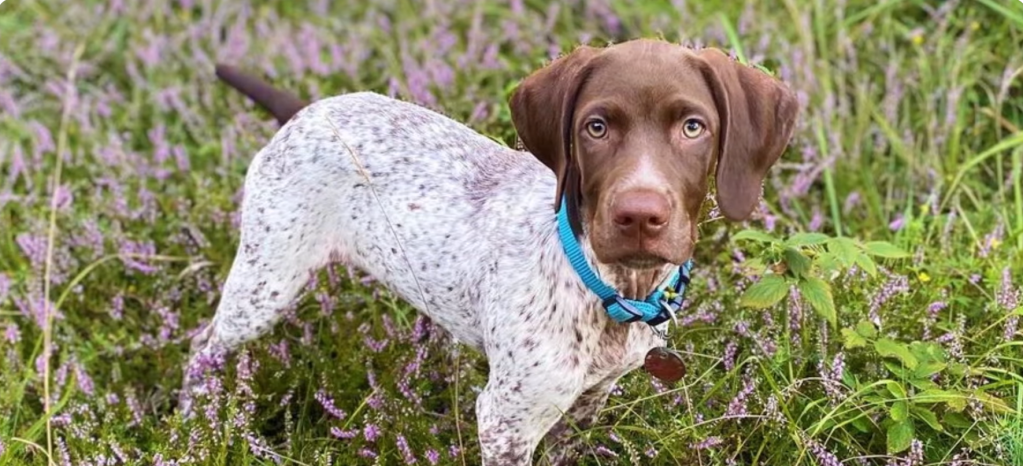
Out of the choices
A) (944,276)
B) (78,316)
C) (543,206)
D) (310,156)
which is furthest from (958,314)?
(78,316)

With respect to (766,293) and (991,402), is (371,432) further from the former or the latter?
(991,402)

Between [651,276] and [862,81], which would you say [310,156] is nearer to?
[651,276]

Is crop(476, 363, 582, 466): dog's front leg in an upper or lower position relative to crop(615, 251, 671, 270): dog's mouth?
lower

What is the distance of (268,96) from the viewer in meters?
4.16

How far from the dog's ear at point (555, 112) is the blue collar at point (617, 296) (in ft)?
0.25

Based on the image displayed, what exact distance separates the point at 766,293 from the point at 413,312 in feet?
4.60

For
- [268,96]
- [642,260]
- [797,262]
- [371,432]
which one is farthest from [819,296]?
[268,96]

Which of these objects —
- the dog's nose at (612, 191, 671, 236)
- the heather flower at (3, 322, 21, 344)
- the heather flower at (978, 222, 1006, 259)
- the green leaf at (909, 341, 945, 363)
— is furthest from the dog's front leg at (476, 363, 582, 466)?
the heather flower at (3, 322, 21, 344)

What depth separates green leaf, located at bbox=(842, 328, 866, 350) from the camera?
3367mm

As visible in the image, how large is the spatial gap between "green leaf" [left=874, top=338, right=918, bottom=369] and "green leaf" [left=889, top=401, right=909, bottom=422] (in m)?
0.11

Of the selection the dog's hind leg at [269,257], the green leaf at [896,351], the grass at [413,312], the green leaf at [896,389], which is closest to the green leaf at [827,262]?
the grass at [413,312]

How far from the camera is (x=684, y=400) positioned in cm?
354

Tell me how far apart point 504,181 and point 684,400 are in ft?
2.81

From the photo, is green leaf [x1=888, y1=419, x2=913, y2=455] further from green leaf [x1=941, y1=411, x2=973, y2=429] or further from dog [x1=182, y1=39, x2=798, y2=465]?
dog [x1=182, y1=39, x2=798, y2=465]
